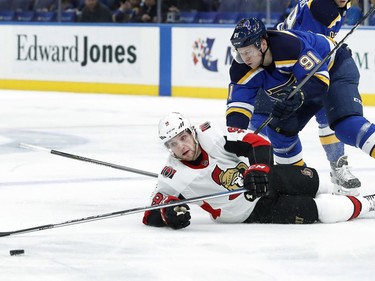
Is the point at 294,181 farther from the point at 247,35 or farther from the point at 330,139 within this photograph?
the point at 330,139

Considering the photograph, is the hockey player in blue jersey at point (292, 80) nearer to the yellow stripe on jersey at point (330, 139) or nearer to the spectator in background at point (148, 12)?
the yellow stripe on jersey at point (330, 139)

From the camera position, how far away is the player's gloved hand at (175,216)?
4258 millimetres

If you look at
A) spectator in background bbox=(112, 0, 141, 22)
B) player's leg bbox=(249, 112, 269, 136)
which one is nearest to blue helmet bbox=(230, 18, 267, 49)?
player's leg bbox=(249, 112, 269, 136)

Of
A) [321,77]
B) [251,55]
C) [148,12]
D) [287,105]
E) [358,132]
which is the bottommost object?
[148,12]

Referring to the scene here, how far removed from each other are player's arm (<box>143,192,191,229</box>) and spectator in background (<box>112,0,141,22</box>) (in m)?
7.71

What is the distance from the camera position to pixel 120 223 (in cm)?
459

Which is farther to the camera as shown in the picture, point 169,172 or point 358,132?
point 358,132

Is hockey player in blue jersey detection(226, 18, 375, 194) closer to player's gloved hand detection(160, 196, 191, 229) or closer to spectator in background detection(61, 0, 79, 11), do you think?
player's gloved hand detection(160, 196, 191, 229)

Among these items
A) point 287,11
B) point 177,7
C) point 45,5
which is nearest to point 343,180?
point 287,11

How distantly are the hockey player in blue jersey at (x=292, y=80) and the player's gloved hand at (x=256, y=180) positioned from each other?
0.70 metres

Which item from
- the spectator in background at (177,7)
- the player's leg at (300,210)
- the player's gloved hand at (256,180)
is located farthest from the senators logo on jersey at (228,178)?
the spectator in background at (177,7)

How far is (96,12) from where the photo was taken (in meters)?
12.1

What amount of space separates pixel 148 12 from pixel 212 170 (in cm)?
Result: 765

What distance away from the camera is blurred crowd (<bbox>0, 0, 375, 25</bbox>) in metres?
10.8
